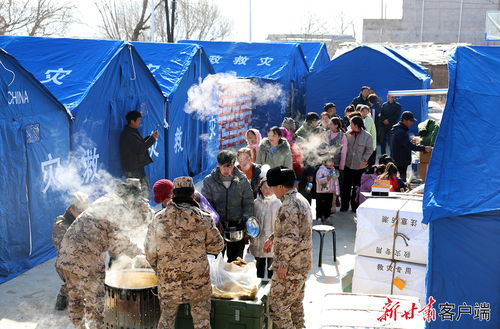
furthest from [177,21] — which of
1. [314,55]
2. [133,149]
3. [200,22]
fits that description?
[133,149]

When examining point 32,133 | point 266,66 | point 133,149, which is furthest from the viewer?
point 266,66

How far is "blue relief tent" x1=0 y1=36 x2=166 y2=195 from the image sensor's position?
30.3ft

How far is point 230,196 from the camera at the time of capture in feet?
23.0

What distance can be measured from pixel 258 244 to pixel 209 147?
7.40 meters

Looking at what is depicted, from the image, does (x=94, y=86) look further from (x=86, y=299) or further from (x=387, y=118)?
(x=387, y=118)

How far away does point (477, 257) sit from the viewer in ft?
17.9

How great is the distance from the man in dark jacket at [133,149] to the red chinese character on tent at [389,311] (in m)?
6.13

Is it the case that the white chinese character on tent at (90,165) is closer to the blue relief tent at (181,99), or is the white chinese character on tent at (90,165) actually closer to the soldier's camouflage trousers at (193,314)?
the blue relief tent at (181,99)

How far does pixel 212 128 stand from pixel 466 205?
32.1 feet

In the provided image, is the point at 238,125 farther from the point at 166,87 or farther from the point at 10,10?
the point at 10,10

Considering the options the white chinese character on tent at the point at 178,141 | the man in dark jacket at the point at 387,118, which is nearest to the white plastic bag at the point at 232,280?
the white chinese character on tent at the point at 178,141

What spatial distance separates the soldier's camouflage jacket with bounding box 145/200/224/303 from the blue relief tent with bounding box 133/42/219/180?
703 centimetres

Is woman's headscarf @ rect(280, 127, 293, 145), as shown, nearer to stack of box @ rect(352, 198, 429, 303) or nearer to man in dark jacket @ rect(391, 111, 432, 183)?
man in dark jacket @ rect(391, 111, 432, 183)

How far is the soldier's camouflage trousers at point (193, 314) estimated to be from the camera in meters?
5.16
